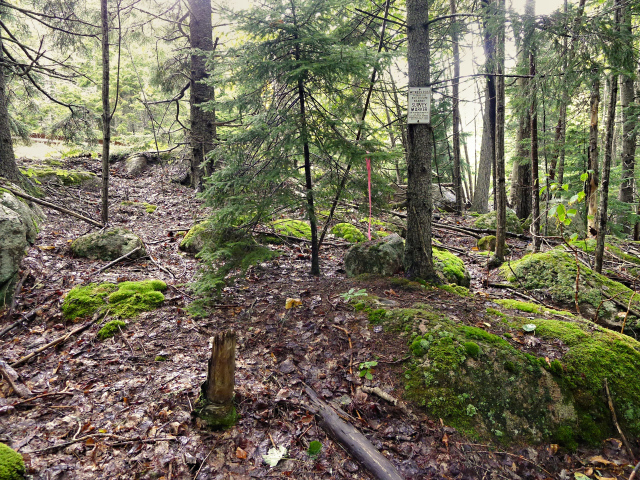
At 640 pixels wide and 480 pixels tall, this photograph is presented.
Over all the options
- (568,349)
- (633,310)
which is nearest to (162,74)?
(568,349)

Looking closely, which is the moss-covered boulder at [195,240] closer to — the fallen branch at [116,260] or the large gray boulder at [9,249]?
the fallen branch at [116,260]

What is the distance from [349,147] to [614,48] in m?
3.46

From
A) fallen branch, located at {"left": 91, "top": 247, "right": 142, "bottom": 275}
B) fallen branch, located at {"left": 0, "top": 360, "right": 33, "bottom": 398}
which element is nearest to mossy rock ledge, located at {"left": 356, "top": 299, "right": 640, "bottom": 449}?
fallen branch, located at {"left": 0, "top": 360, "right": 33, "bottom": 398}

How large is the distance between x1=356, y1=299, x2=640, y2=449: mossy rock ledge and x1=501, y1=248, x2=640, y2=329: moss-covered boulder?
1562mm

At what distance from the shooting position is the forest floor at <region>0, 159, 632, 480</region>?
8.71 ft

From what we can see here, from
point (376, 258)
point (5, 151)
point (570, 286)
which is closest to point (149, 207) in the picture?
point (5, 151)

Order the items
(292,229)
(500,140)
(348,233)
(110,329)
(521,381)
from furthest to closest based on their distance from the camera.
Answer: (348,233)
(292,229)
(500,140)
(110,329)
(521,381)

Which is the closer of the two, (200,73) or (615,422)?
(615,422)

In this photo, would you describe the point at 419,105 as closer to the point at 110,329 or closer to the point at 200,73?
the point at 110,329

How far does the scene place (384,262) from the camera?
18.5 feet

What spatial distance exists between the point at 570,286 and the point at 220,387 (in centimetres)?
593

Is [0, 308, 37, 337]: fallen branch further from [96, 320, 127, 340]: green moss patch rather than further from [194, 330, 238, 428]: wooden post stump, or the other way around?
[194, 330, 238, 428]: wooden post stump

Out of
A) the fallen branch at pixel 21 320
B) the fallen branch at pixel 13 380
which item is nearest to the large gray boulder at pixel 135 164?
the fallen branch at pixel 21 320

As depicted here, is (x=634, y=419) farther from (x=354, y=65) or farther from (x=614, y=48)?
(x=354, y=65)
